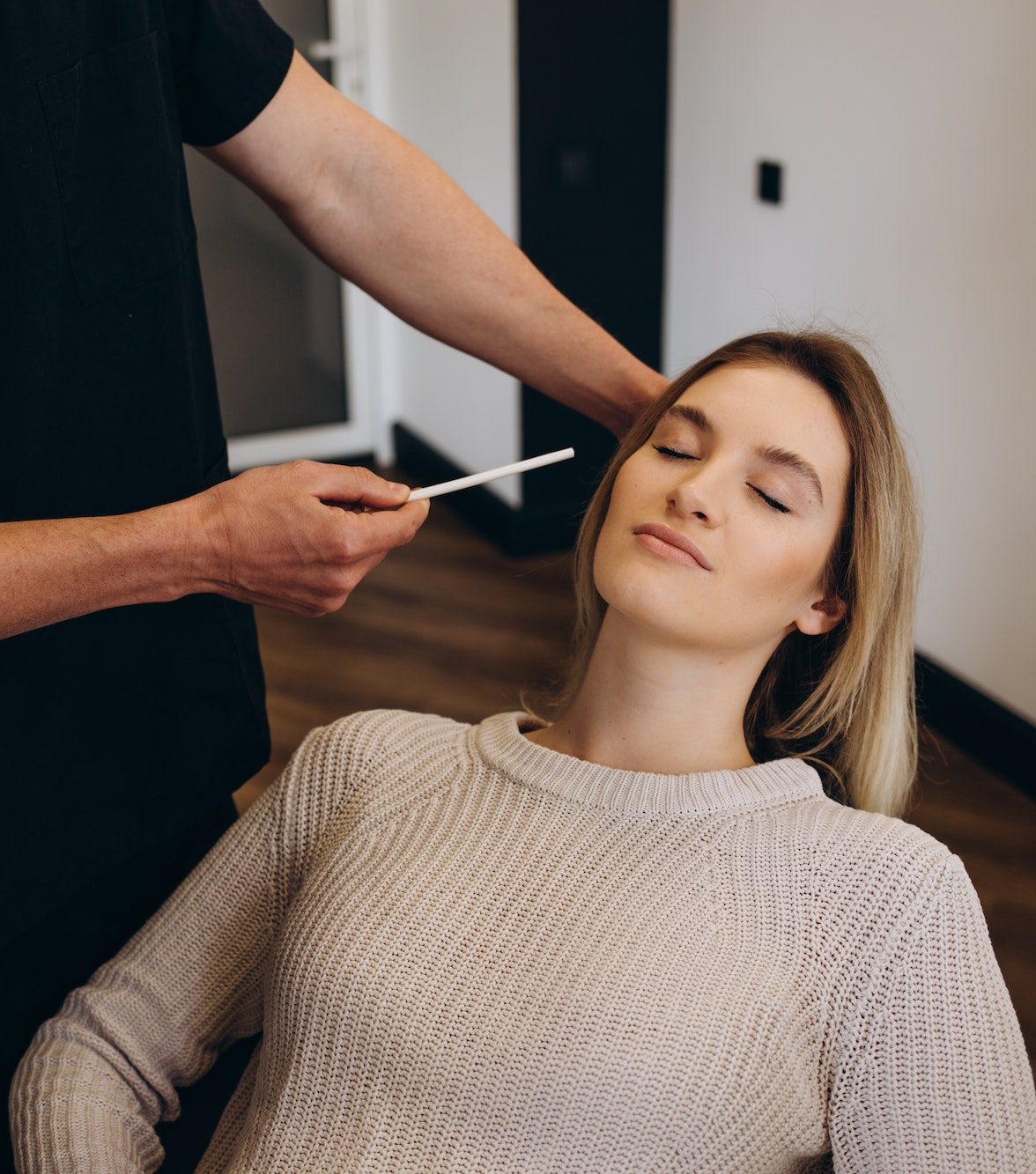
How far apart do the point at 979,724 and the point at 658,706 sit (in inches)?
75.4

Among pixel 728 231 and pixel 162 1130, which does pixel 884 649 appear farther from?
pixel 728 231

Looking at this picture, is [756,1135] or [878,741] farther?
[878,741]

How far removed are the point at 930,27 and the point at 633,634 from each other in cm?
214

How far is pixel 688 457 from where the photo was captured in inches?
51.6

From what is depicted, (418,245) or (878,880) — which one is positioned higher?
(418,245)

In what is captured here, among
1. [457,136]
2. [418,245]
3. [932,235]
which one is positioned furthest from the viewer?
[457,136]

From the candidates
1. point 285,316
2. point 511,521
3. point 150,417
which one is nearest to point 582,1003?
point 150,417

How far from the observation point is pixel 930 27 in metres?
2.82

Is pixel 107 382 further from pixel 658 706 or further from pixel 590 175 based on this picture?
pixel 590 175

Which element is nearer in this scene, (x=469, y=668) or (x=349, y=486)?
(x=349, y=486)

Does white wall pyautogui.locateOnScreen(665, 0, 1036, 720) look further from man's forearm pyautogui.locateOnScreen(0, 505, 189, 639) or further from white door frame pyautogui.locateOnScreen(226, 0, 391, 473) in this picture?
man's forearm pyautogui.locateOnScreen(0, 505, 189, 639)

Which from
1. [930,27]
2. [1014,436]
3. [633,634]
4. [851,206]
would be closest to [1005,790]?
[1014,436]

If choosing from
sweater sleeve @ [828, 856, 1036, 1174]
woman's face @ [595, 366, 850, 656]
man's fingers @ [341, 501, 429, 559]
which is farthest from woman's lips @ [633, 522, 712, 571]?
sweater sleeve @ [828, 856, 1036, 1174]

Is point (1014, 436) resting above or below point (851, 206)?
below
